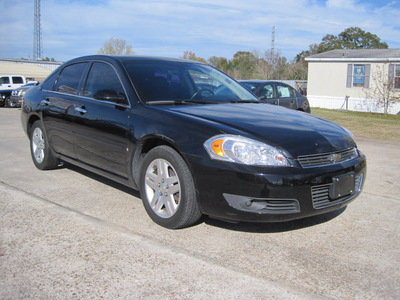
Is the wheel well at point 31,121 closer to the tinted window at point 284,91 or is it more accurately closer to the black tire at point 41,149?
the black tire at point 41,149

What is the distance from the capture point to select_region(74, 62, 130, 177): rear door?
4215 mm

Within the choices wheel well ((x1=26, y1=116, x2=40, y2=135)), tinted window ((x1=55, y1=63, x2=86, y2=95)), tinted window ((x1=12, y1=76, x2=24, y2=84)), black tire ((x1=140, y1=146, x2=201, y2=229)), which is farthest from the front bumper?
tinted window ((x1=12, y1=76, x2=24, y2=84))

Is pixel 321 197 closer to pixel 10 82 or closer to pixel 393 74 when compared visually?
pixel 393 74

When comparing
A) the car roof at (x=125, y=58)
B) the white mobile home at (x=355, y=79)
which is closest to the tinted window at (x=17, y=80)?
the white mobile home at (x=355, y=79)

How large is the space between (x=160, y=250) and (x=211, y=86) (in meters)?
2.23

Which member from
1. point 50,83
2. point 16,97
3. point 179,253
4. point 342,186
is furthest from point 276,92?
point 16,97

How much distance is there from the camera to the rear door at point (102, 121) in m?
4.21

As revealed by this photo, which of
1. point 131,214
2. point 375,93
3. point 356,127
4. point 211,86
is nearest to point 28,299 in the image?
point 131,214

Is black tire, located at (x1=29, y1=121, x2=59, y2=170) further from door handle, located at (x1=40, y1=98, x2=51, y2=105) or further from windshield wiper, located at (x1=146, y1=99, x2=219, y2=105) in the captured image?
windshield wiper, located at (x1=146, y1=99, x2=219, y2=105)

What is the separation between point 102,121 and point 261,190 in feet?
6.53

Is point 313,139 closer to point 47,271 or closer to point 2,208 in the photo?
point 47,271

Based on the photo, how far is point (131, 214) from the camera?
4.17 meters

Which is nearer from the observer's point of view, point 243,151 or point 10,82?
point 243,151

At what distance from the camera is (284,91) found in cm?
1176
